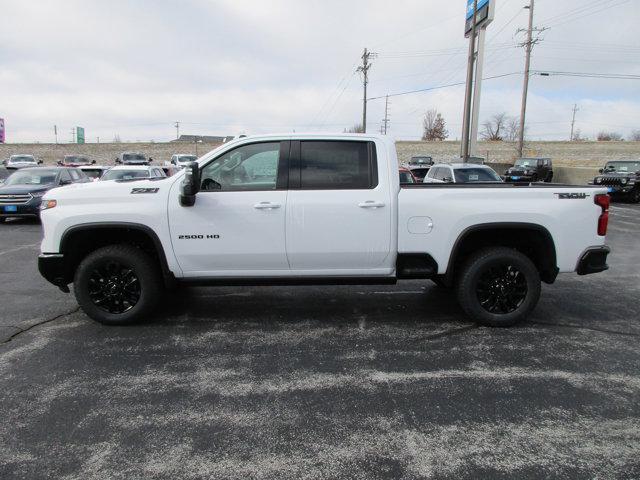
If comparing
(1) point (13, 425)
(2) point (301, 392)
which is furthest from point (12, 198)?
(2) point (301, 392)

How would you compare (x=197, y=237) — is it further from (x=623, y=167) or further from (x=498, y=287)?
(x=623, y=167)

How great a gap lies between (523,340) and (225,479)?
326 cm

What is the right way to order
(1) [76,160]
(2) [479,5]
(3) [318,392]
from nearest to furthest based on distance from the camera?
(3) [318,392] → (1) [76,160] → (2) [479,5]

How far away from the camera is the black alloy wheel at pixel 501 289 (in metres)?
4.86

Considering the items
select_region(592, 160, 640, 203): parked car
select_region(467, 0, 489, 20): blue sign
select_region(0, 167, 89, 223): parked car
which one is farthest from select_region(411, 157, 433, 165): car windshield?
select_region(0, 167, 89, 223): parked car

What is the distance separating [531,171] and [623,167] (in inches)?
253

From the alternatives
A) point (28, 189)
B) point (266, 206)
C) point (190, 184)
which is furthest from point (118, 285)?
point (28, 189)

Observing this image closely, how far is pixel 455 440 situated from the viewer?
2939 millimetres

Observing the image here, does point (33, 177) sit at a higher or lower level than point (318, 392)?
higher

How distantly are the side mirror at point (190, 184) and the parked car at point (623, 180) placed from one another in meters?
20.7

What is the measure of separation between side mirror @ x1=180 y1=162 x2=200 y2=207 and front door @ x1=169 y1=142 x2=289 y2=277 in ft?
0.34

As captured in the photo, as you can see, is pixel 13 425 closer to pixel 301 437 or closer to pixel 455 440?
pixel 301 437

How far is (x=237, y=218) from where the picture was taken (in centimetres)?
457

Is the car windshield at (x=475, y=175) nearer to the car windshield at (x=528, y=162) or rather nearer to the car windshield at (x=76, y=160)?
the car windshield at (x=528, y=162)
